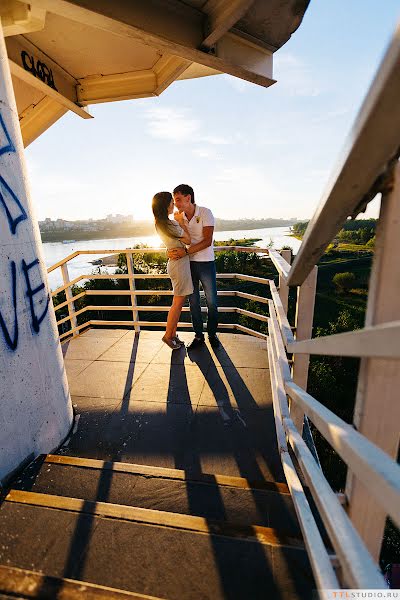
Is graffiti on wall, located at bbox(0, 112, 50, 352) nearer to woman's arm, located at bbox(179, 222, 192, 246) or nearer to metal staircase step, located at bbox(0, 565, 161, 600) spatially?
metal staircase step, located at bbox(0, 565, 161, 600)

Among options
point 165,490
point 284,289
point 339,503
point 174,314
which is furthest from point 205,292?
point 339,503

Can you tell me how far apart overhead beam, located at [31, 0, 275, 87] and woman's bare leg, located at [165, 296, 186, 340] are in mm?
2517

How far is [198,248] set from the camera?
3.60 m

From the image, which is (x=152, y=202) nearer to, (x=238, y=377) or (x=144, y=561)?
(x=238, y=377)

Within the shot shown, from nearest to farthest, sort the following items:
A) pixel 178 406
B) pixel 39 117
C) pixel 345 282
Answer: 1. pixel 178 406
2. pixel 39 117
3. pixel 345 282

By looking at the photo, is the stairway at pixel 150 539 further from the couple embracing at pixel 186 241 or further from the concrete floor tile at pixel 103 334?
the concrete floor tile at pixel 103 334

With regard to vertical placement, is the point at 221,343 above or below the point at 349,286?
above

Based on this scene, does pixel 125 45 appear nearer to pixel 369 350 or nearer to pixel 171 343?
pixel 171 343

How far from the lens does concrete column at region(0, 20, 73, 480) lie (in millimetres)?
1835

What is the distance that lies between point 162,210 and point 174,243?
393 mm

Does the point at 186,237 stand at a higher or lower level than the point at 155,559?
higher

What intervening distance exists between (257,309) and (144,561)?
59.5ft

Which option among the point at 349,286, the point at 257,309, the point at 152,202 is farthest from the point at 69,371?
the point at 349,286

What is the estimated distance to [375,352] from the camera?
616mm
